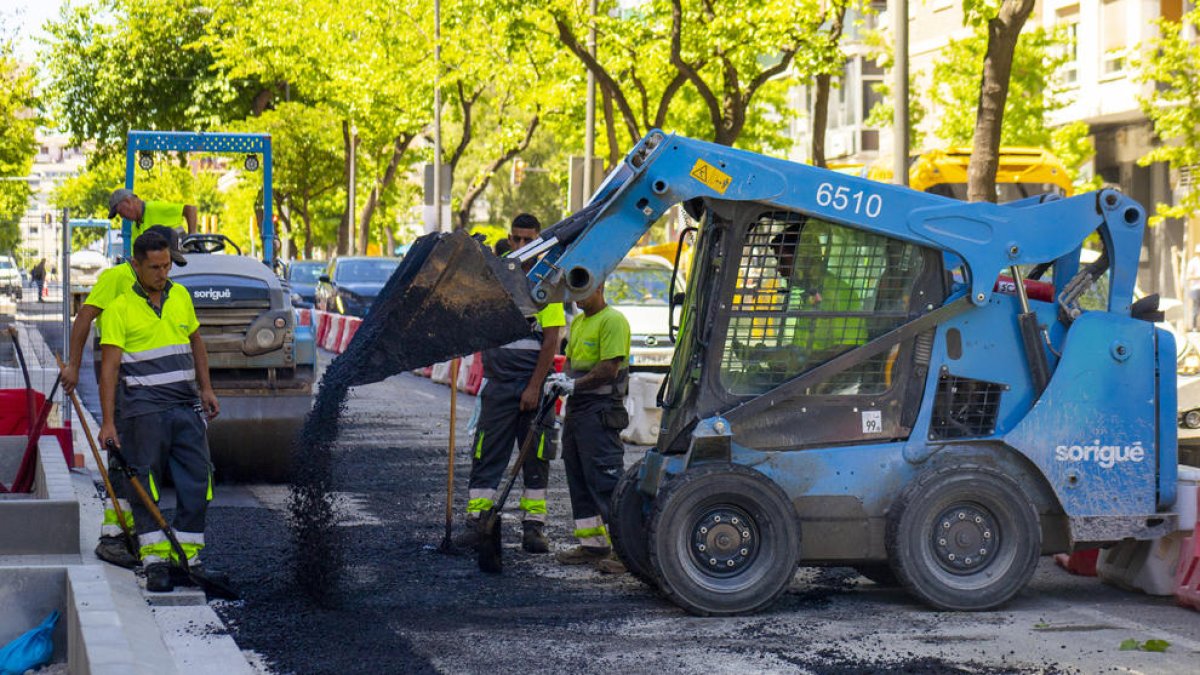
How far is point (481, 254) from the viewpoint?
890cm

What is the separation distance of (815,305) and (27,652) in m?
3.96

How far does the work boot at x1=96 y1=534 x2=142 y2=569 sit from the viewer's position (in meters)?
9.41

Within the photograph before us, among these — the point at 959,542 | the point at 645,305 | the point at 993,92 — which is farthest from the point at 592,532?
the point at 645,305

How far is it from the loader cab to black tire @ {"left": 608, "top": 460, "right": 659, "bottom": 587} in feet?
1.61

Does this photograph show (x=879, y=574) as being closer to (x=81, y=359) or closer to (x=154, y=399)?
(x=154, y=399)

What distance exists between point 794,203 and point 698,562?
5.78ft

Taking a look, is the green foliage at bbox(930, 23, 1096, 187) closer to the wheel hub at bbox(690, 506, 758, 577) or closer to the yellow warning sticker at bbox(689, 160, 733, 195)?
the yellow warning sticker at bbox(689, 160, 733, 195)

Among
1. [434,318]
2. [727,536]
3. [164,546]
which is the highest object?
[434,318]

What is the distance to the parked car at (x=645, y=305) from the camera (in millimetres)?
20484

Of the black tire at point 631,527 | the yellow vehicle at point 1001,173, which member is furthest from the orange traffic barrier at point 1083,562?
the yellow vehicle at point 1001,173

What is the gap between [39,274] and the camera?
51.4ft

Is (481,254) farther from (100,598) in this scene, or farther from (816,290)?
(100,598)

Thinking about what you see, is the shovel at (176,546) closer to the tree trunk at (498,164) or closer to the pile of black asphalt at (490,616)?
the pile of black asphalt at (490,616)

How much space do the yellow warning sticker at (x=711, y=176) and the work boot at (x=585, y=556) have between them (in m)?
2.39
